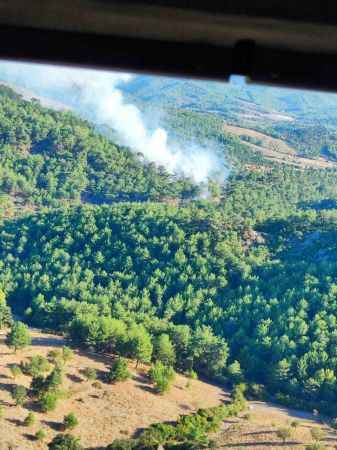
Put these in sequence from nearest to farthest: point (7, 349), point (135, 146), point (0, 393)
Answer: point (0, 393)
point (7, 349)
point (135, 146)

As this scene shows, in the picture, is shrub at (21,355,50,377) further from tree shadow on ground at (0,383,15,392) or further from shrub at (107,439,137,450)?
shrub at (107,439,137,450)

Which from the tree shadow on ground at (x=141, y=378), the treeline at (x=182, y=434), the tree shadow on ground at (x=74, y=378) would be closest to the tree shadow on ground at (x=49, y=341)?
the tree shadow on ground at (x=74, y=378)

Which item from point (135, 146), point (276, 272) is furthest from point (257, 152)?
point (276, 272)

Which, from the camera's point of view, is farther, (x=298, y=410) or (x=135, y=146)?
(x=135, y=146)

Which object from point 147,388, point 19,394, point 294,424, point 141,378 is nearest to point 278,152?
point 141,378

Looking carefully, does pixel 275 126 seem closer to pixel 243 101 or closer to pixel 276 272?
pixel 243 101

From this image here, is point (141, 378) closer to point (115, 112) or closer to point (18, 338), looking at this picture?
point (18, 338)
